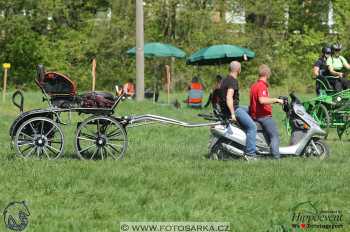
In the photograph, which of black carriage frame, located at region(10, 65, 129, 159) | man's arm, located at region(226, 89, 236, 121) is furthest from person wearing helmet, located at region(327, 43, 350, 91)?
black carriage frame, located at region(10, 65, 129, 159)

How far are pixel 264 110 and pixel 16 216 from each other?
5.59 meters

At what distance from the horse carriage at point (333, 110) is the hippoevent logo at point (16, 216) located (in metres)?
9.97

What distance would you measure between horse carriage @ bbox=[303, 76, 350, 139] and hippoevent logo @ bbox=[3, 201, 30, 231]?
9967 millimetres

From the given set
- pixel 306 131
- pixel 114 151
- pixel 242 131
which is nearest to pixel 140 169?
pixel 114 151

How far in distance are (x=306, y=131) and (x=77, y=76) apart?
3230 centimetres

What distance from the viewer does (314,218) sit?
29.7 ft

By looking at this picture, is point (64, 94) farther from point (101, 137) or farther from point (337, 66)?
point (337, 66)

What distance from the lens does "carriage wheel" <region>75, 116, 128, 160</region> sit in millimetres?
12641

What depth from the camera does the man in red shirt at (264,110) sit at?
13.4 meters

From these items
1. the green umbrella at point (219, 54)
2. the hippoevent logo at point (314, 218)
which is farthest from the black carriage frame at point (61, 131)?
the green umbrella at point (219, 54)

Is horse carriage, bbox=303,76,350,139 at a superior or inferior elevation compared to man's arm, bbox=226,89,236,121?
inferior

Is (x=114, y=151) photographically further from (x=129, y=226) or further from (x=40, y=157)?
(x=129, y=226)

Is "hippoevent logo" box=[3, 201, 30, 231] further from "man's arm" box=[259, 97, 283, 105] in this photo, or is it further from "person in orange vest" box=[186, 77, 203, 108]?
"person in orange vest" box=[186, 77, 203, 108]

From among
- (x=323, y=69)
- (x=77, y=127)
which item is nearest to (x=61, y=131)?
(x=77, y=127)
